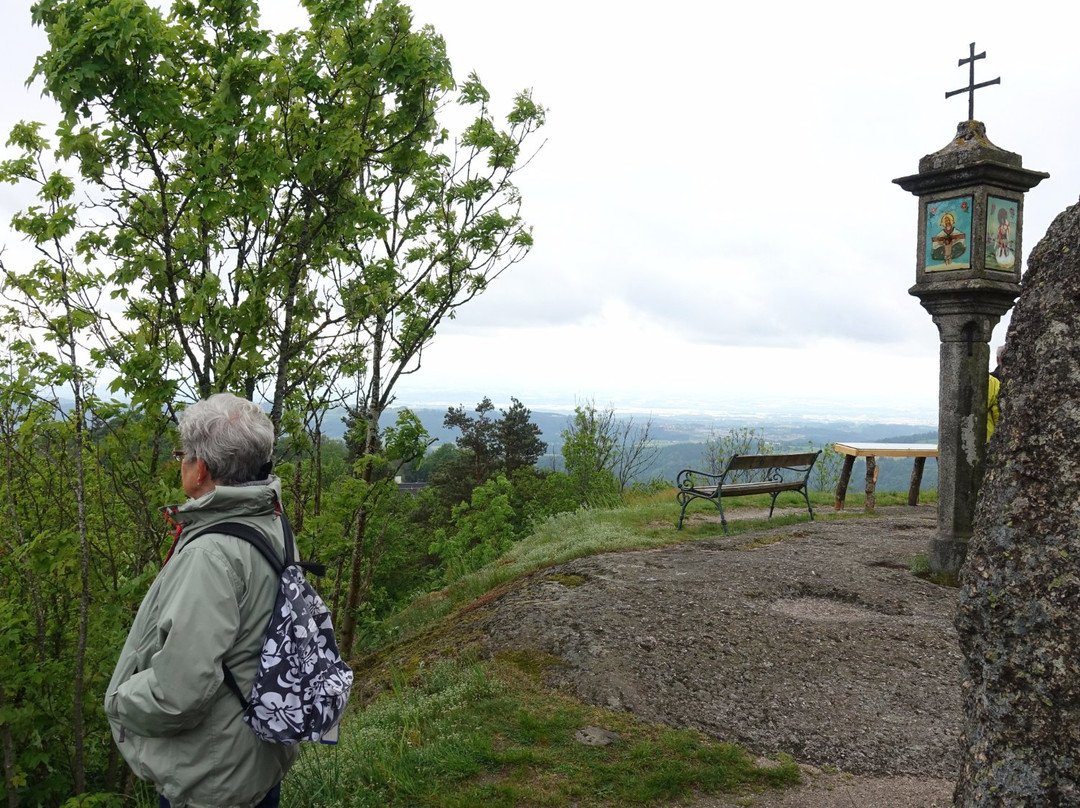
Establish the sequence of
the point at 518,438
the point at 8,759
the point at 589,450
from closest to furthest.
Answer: the point at 8,759 < the point at 589,450 < the point at 518,438

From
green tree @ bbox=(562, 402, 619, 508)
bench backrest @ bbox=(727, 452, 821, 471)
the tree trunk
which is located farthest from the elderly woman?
green tree @ bbox=(562, 402, 619, 508)

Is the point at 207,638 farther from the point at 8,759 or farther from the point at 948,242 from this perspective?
the point at 948,242

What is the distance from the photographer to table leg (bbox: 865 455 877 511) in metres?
11.9

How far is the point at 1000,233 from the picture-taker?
7.24m

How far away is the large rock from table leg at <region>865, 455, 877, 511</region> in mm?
9925

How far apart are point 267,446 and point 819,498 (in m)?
13.1

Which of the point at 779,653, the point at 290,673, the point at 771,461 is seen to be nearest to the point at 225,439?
the point at 290,673

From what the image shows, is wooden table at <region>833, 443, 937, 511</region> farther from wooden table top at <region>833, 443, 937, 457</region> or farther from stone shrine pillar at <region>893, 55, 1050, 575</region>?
stone shrine pillar at <region>893, 55, 1050, 575</region>

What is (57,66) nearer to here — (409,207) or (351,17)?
(351,17)

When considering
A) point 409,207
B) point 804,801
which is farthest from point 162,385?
point 409,207

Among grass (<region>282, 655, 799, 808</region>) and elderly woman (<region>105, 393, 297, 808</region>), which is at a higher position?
elderly woman (<region>105, 393, 297, 808</region>)

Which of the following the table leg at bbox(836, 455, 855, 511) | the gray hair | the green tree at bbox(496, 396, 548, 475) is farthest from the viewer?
the green tree at bbox(496, 396, 548, 475)

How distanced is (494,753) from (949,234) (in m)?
5.88

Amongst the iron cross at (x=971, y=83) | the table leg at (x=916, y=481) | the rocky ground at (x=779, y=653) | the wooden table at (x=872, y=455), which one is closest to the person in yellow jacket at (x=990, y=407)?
the rocky ground at (x=779, y=653)
